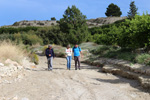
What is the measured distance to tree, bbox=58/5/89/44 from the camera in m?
22.0

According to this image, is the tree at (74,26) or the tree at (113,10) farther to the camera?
the tree at (113,10)

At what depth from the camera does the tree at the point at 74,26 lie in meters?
22.0

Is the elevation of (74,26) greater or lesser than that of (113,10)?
lesser

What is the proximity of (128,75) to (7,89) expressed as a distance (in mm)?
4855

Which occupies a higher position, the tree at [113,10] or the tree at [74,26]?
the tree at [113,10]

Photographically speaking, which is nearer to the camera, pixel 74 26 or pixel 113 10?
pixel 74 26

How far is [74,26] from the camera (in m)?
22.8

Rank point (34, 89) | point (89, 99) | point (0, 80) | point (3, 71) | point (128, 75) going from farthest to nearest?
point (128, 75) < point (3, 71) < point (0, 80) < point (34, 89) < point (89, 99)

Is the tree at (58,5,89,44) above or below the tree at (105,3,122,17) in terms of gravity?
below

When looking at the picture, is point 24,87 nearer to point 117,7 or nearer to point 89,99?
point 89,99

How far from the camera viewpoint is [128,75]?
7184 millimetres

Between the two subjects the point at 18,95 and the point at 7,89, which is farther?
the point at 7,89

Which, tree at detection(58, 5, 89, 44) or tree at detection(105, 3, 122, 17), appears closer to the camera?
tree at detection(58, 5, 89, 44)

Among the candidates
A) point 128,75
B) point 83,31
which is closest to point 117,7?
point 83,31
